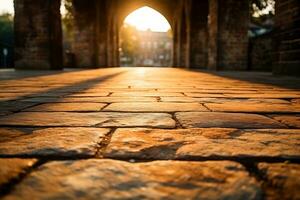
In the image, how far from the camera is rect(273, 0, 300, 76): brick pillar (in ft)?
21.6

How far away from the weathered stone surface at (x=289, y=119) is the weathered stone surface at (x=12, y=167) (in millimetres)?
1323

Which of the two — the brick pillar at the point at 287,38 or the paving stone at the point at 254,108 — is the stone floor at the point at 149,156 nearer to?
the paving stone at the point at 254,108

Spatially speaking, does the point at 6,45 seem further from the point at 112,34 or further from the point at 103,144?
the point at 103,144

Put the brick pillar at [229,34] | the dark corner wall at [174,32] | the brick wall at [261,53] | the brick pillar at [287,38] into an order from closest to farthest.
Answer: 1. the brick pillar at [287,38]
2. the dark corner wall at [174,32]
3. the brick pillar at [229,34]
4. the brick wall at [261,53]

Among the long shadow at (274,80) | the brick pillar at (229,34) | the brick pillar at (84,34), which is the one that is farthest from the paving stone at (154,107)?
the brick pillar at (84,34)

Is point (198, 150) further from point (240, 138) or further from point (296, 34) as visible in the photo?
point (296, 34)

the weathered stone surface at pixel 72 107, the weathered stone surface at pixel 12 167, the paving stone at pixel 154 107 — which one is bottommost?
the weathered stone surface at pixel 12 167

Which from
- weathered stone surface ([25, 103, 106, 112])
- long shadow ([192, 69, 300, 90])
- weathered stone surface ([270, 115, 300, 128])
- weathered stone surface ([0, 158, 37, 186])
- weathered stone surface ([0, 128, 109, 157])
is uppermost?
long shadow ([192, 69, 300, 90])

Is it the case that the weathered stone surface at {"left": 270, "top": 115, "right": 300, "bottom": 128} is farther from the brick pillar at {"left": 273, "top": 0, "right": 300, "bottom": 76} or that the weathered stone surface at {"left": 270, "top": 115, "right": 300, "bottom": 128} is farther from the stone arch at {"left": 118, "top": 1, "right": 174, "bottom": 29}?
the stone arch at {"left": 118, "top": 1, "right": 174, "bottom": 29}

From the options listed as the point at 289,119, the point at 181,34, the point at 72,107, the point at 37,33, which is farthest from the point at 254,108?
the point at 181,34

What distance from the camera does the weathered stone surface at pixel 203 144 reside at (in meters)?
1.12

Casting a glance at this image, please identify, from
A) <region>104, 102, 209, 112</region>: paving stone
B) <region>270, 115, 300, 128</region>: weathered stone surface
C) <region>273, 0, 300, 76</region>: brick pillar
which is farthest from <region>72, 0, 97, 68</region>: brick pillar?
<region>270, 115, 300, 128</region>: weathered stone surface

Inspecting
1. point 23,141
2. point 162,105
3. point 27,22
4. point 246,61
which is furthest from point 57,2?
point 23,141

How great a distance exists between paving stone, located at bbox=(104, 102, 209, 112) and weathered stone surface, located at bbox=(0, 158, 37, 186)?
1.17m
